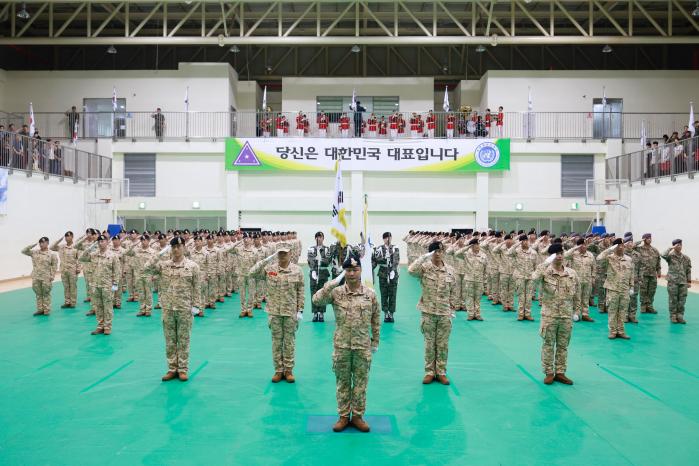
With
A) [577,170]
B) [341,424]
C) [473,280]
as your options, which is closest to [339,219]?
[341,424]

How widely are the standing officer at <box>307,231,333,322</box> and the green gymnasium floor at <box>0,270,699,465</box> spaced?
4.18 feet

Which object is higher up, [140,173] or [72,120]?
[72,120]

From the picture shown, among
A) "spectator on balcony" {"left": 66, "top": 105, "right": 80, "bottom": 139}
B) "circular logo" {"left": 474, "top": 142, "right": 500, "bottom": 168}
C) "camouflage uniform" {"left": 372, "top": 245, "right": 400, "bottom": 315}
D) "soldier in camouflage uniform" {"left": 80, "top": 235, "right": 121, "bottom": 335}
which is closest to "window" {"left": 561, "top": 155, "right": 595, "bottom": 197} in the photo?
"circular logo" {"left": 474, "top": 142, "right": 500, "bottom": 168}

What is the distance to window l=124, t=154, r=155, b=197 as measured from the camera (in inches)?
1145

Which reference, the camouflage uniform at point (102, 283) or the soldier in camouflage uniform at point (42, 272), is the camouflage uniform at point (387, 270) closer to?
the camouflage uniform at point (102, 283)

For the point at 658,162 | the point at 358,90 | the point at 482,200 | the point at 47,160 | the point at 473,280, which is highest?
the point at 358,90

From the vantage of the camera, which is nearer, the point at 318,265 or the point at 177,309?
the point at 177,309

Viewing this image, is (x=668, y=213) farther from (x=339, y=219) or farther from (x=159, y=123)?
(x=159, y=123)

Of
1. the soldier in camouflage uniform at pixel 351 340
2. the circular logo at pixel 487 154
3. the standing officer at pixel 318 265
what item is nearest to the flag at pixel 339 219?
the soldier in camouflage uniform at pixel 351 340

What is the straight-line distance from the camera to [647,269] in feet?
44.3

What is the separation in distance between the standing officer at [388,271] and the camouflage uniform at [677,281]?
5.87 meters

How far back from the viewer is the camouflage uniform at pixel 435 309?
7852mm

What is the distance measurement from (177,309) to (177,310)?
0.01m

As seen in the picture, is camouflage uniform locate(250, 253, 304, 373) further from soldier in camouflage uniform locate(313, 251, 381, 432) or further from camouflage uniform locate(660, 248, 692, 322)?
camouflage uniform locate(660, 248, 692, 322)
